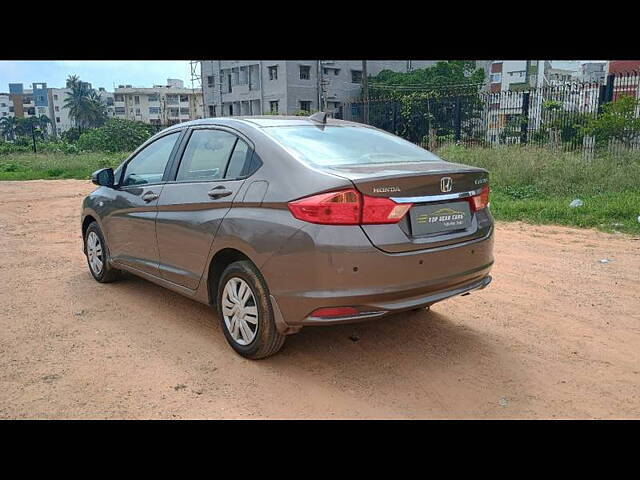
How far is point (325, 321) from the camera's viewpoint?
10.8 ft

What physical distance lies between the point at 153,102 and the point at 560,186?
95.9 meters

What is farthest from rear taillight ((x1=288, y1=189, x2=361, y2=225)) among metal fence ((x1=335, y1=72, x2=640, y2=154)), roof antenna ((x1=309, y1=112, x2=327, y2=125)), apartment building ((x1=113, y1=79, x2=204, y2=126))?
apartment building ((x1=113, y1=79, x2=204, y2=126))

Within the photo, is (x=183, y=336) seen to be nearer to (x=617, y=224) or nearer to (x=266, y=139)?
(x=266, y=139)

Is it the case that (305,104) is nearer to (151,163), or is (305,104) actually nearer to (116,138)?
(116,138)

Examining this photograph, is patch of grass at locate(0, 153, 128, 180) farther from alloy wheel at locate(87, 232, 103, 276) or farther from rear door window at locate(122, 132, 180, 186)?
rear door window at locate(122, 132, 180, 186)

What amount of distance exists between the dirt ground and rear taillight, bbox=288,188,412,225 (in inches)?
40.9

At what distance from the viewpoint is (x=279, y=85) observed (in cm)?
4491

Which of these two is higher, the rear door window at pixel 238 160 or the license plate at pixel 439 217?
the rear door window at pixel 238 160

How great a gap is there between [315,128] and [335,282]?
155 cm

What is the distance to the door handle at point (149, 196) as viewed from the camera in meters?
4.68

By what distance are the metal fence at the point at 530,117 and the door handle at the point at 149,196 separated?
34.7ft

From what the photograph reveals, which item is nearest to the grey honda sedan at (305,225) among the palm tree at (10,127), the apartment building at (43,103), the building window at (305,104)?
the building window at (305,104)

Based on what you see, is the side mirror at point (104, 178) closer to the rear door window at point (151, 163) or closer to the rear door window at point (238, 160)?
the rear door window at point (151, 163)

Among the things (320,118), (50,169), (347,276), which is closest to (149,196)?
(320,118)
